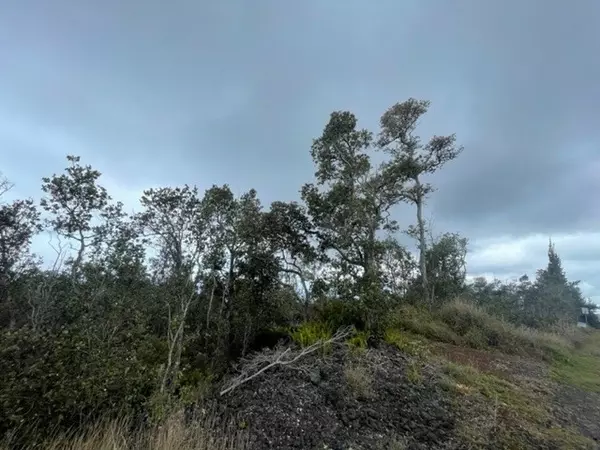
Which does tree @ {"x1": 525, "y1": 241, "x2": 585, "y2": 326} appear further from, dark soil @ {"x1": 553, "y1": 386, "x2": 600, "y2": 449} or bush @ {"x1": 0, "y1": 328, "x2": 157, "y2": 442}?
bush @ {"x1": 0, "y1": 328, "x2": 157, "y2": 442}

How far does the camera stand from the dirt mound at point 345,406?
12.2ft

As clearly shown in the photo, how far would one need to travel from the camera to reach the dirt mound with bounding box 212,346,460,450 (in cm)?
371

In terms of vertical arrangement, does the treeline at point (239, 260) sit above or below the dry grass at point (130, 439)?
above

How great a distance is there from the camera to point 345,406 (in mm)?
4391

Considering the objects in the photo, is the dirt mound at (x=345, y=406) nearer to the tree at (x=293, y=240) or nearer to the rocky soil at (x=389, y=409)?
the rocky soil at (x=389, y=409)

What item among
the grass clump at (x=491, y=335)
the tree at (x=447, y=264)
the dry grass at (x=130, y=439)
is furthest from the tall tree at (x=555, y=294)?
the dry grass at (x=130, y=439)

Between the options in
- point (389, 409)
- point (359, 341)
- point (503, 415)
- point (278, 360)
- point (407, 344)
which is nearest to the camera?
point (503, 415)

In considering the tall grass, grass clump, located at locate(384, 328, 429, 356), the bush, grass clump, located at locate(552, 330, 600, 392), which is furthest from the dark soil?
the bush

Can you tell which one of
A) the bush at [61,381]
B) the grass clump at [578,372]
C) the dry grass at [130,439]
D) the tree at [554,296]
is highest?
the tree at [554,296]

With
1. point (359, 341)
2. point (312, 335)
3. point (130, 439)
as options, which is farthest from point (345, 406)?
point (130, 439)

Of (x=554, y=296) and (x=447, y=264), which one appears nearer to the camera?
(x=447, y=264)

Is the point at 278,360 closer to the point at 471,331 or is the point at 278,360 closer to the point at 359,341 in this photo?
the point at 359,341

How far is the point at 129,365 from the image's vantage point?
144 inches

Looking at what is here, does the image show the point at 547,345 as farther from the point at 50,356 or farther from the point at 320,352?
the point at 50,356
